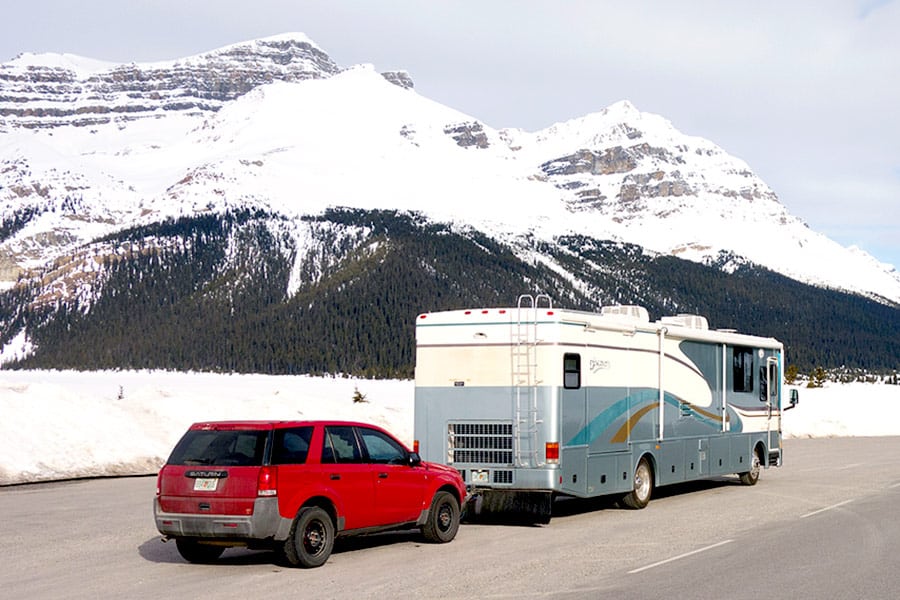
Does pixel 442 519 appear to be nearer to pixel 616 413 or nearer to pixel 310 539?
pixel 310 539

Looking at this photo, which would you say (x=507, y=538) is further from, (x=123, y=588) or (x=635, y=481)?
(x=123, y=588)

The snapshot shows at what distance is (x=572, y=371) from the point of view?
18.4 meters

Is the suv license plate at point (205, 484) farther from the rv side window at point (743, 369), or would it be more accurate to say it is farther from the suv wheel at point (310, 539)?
the rv side window at point (743, 369)

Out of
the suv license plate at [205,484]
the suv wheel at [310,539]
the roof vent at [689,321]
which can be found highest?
the roof vent at [689,321]

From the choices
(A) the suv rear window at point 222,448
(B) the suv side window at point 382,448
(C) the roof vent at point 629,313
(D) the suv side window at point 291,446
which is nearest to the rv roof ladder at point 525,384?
(B) the suv side window at point 382,448

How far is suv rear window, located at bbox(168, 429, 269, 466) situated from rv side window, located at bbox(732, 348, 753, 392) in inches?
531

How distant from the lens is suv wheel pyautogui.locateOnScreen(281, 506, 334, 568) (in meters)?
13.7

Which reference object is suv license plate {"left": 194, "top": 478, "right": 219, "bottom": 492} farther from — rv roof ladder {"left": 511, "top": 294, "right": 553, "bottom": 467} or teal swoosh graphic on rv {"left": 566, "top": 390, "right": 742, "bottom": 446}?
teal swoosh graphic on rv {"left": 566, "top": 390, "right": 742, "bottom": 446}

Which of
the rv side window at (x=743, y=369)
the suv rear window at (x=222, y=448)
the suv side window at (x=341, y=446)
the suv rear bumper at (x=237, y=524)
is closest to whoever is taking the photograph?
the suv rear bumper at (x=237, y=524)

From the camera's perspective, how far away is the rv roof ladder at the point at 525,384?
17906mm

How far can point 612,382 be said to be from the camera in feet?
64.2

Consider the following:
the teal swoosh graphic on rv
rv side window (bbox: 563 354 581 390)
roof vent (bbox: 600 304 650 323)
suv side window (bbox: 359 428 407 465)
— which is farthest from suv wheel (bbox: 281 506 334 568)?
roof vent (bbox: 600 304 650 323)

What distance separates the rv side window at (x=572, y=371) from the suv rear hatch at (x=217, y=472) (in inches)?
236

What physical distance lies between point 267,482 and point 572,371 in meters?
6.54
